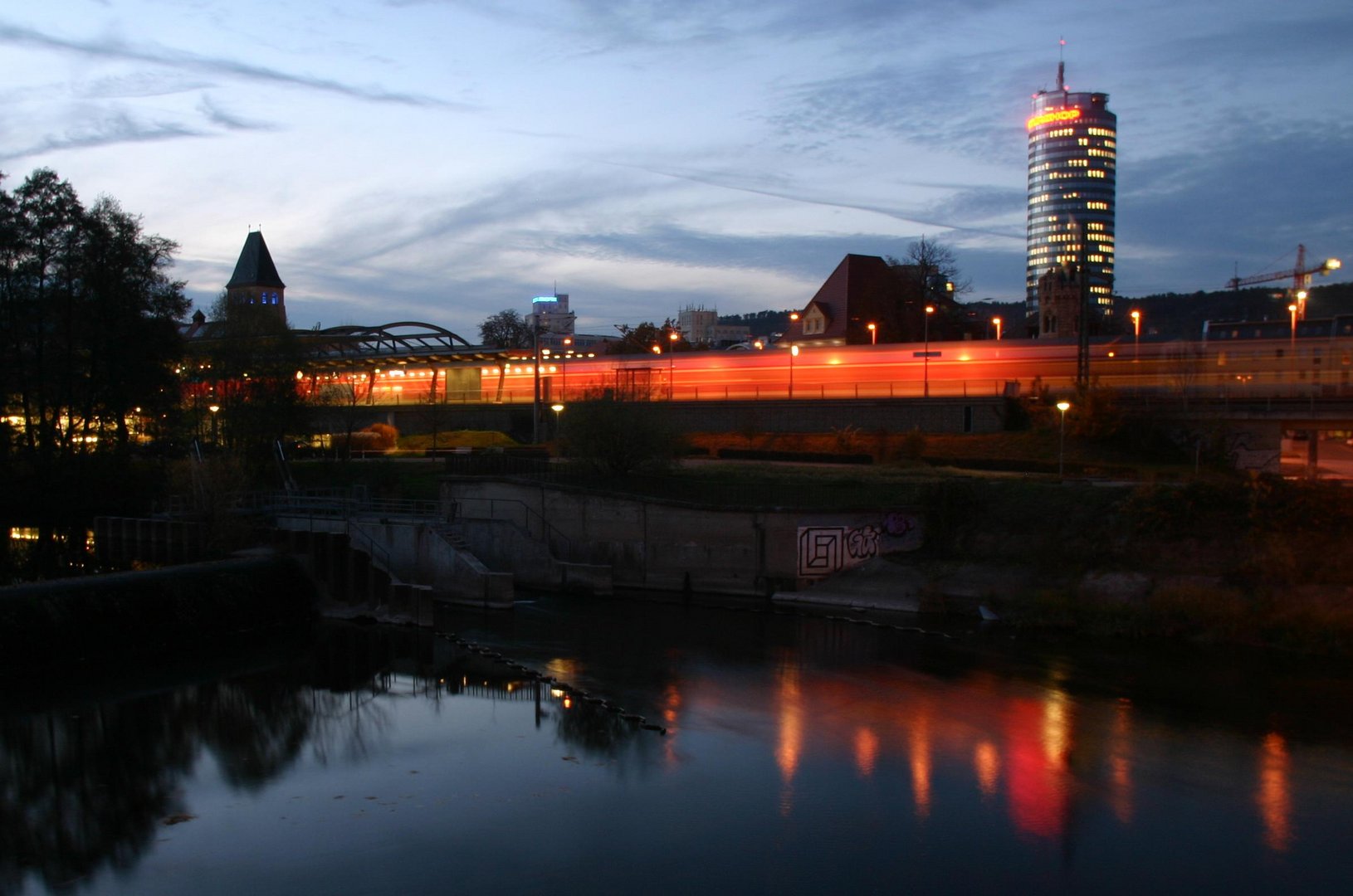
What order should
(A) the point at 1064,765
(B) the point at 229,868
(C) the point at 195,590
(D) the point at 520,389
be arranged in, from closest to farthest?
(B) the point at 229,868 < (A) the point at 1064,765 < (C) the point at 195,590 < (D) the point at 520,389

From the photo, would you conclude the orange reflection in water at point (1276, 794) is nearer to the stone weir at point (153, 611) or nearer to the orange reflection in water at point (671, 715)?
the orange reflection in water at point (671, 715)

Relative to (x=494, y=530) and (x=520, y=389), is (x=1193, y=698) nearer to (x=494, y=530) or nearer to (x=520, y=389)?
(x=494, y=530)

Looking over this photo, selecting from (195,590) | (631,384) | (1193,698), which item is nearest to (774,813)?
(1193,698)

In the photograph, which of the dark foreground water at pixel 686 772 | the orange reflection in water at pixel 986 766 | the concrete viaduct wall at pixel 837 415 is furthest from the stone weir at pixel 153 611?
the orange reflection in water at pixel 986 766

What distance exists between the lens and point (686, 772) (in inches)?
800

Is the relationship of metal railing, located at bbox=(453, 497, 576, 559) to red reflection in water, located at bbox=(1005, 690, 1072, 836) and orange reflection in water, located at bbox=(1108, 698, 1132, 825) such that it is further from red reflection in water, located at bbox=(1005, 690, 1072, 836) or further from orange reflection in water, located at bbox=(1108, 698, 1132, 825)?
orange reflection in water, located at bbox=(1108, 698, 1132, 825)

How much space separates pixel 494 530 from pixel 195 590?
11403mm

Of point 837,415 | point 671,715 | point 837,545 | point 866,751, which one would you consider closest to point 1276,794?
point 866,751

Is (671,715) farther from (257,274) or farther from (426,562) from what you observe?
(257,274)

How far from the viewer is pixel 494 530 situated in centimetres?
4106

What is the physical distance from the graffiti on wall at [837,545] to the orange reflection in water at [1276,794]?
16294 millimetres

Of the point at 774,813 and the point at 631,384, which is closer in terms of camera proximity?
the point at 774,813

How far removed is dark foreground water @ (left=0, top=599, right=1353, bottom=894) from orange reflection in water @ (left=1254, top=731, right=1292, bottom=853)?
2.5 inches

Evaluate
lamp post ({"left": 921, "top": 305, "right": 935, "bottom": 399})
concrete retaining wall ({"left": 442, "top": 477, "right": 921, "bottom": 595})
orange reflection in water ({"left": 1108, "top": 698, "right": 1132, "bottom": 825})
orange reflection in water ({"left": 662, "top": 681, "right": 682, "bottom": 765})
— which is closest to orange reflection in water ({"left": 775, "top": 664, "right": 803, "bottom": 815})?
orange reflection in water ({"left": 662, "top": 681, "right": 682, "bottom": 765})
